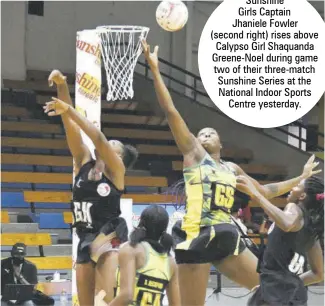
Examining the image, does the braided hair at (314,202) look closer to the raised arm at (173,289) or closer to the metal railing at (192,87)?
the raised arm at (173,289)

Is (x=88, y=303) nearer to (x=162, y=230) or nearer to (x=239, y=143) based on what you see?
(x=162, y=230)

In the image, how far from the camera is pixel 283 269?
4.48m

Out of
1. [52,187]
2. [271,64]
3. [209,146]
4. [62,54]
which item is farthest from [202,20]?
[209,146]

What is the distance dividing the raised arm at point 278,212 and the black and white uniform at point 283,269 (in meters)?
0.09

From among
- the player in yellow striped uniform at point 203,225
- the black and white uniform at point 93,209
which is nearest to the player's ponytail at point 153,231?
the player in yellow striped uniform at point 203,225

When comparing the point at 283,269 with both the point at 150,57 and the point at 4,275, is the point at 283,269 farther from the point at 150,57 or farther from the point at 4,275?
the point at 4,275

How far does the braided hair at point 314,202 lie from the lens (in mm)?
4531

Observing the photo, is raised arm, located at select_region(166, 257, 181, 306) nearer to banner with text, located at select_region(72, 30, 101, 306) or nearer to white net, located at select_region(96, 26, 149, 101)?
banner with text, located at select_region(72, 30, 101, 306)

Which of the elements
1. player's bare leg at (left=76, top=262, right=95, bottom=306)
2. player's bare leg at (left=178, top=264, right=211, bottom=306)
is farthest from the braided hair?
player's bare leg at (left=76, top=262, right=95, bottom=306)

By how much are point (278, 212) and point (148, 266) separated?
0.79 metres

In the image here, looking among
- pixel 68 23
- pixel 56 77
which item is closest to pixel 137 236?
pixel 56 77

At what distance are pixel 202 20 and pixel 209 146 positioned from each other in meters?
10.7

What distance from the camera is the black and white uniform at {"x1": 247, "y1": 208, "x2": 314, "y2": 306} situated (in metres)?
4.44

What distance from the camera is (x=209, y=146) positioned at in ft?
16.8
